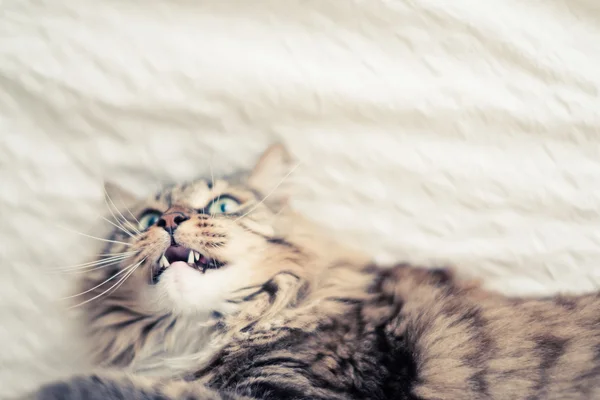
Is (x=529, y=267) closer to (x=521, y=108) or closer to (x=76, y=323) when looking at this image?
(x=521, y=108)

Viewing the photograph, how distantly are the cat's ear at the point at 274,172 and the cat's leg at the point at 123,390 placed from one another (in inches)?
13.1

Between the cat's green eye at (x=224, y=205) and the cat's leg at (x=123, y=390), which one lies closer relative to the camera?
the cat's leg at (x=123, y=390)

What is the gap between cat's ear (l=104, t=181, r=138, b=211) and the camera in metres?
0.90

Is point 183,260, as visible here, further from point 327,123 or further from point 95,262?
point 327,123

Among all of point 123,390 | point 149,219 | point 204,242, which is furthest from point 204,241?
point 123,390

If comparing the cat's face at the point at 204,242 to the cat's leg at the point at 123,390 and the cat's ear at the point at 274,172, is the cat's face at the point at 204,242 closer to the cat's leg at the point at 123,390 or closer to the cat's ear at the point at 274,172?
the cat's ear at the point at 274,172

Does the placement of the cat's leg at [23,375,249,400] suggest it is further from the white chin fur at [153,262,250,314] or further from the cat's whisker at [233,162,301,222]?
the cat's whisker at [233,162,301,222]

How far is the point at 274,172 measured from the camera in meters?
0.93

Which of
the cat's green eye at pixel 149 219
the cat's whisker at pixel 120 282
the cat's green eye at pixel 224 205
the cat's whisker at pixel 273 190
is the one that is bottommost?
the cat's whisker at pixel 120 282

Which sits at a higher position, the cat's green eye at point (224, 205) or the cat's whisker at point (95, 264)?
the cat's green eye at point (224, 205)

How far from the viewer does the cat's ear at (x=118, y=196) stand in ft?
2.96

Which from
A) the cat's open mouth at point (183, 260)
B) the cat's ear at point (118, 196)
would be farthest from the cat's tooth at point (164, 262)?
the cat's ear at point (118, 196)

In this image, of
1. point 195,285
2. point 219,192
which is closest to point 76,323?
point 195,285

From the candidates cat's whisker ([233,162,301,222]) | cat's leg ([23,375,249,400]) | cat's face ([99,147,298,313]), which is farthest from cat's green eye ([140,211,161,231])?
cat's leg ([23,375,249,400])
